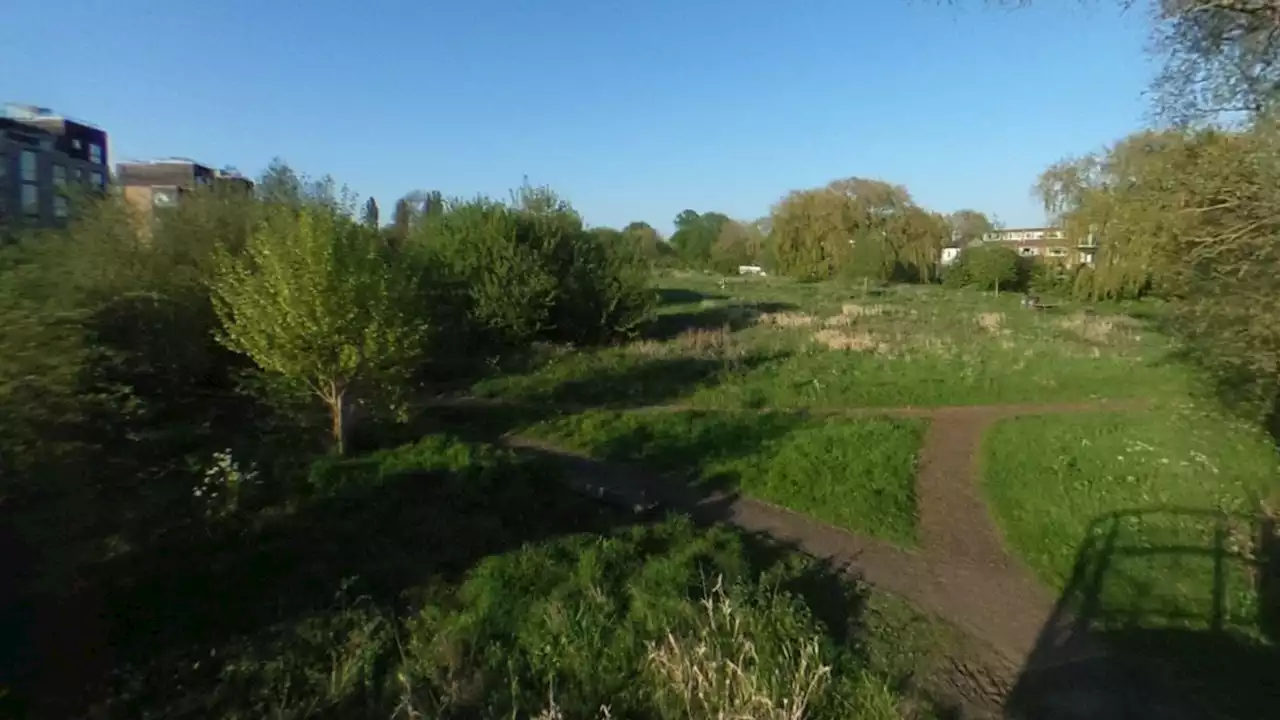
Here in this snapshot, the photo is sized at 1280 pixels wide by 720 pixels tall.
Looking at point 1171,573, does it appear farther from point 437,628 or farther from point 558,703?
point 437,628

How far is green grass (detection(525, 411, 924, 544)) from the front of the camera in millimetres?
12273

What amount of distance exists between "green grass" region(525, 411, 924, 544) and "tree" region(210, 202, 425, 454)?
3941 mm

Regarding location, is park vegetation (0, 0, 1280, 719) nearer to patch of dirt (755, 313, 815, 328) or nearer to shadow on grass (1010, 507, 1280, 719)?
shadow on grass (1010, 507, 1280, 719)

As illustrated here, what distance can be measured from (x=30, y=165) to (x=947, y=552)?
1052 inches

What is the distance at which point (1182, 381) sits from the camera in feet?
61.3

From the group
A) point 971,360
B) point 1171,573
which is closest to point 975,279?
point 971,360

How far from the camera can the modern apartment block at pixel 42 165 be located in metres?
11.2

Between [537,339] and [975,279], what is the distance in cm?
4142

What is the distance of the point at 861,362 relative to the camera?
2445 cm

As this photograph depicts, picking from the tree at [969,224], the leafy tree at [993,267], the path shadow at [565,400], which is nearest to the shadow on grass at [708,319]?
the path shadow at [565,400]

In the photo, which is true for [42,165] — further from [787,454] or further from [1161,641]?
[1161,641]

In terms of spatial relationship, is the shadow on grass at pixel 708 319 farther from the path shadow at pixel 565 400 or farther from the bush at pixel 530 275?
the path shadow at pixel 565 400

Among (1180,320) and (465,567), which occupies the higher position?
(1180,320)

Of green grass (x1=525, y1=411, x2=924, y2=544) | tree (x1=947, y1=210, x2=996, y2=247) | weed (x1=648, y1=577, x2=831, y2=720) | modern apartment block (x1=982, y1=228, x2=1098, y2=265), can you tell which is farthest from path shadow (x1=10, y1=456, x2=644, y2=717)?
tree (x1=947, y1=210, x2=996, y2=247)
